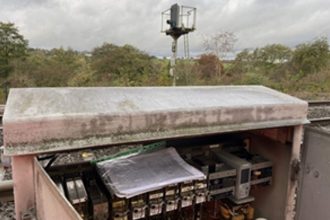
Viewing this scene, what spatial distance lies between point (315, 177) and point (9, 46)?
1821 cm

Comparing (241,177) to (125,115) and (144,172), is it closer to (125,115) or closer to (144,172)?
(144,172)

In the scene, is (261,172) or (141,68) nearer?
(261,172)

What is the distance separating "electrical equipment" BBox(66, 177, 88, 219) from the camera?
1.36 m

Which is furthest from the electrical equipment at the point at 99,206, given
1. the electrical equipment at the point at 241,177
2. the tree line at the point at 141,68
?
the tree line at the point at 141,68

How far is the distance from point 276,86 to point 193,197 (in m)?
12.5

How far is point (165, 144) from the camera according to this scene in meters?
1.84

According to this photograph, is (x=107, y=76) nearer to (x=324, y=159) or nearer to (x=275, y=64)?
(x=275, y=64)

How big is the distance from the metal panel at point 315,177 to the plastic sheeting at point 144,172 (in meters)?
0.70

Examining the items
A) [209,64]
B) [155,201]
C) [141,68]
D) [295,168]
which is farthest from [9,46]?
[295,168]

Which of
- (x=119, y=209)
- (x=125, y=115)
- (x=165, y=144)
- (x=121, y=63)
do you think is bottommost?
(x=119, y=209)

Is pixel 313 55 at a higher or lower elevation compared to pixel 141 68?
higher

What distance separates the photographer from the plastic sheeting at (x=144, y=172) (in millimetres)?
1377

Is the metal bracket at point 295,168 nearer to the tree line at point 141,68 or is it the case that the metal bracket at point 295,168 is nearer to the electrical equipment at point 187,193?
the electrical equipment at point 187,193

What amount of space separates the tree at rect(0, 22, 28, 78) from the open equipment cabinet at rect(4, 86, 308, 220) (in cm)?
1637
